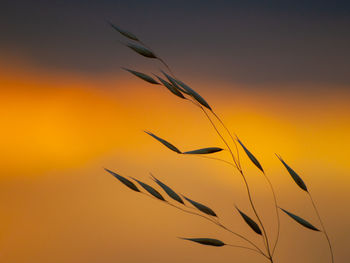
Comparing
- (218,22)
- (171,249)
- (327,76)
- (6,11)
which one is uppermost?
(6,11)

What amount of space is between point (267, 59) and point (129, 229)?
2.12ft

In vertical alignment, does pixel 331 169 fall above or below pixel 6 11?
below

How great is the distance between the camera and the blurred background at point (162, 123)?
0.95 metres

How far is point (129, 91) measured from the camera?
1.03m

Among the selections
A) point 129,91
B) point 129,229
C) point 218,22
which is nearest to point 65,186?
point 129,229

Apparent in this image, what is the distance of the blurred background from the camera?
949mm

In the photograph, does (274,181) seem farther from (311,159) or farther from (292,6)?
(292,6)

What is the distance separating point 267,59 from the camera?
100cm

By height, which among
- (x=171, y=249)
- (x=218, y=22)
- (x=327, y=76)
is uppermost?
(x=218, y=22)

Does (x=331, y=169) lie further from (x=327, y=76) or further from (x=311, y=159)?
(x=327, y=76)

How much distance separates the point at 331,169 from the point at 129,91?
2.07 feet

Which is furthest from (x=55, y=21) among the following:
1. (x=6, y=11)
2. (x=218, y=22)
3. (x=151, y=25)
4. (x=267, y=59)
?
(x=267, y=59)

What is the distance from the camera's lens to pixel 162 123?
1013mm

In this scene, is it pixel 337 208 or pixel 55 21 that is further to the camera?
pixel 55 21
